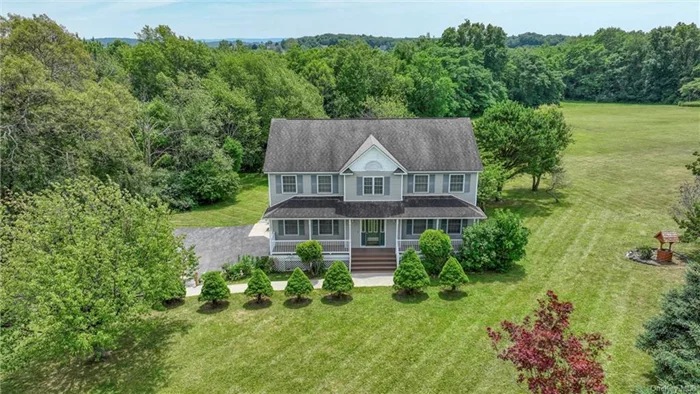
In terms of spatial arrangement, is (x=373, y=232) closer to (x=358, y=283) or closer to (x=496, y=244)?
(x=358, y=283)

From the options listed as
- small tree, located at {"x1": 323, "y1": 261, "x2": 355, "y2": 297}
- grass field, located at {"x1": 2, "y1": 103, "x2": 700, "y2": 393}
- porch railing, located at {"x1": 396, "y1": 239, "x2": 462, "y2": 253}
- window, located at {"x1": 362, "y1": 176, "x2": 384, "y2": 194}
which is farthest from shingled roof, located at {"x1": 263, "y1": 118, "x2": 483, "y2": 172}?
grass field, located at {"x1": 2, "y1": 103, "x2": 700, "y2": 393}

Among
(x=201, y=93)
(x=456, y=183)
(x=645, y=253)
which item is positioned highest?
(x=201, y=93)

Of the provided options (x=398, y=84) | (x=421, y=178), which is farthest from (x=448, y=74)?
(x=421, y=178)

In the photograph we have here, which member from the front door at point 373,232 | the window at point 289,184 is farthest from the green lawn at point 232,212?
the front door at point 373,232

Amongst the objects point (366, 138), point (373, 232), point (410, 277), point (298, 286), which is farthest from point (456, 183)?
point (298, 286)

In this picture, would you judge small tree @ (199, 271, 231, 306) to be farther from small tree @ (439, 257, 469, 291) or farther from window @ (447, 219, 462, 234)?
window @ (447, 219, 462, 234)
